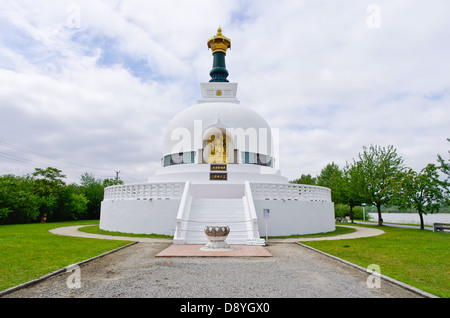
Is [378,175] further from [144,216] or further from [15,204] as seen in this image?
[15,204]

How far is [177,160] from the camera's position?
20.8 m

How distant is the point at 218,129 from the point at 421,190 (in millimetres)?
15489

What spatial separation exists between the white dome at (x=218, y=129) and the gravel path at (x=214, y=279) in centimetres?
1251

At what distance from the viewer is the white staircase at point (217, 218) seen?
1220 centimetres

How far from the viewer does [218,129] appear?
20.9 metres

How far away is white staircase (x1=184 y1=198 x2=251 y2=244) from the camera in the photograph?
40.0ft

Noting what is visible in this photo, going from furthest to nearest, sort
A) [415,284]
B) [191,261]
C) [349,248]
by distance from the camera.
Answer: [349,248], [191,261], [415,284]

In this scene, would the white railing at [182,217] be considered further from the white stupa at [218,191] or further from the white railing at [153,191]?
the white railing at [153,191]

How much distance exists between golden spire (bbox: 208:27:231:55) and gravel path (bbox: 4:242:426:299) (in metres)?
24.8

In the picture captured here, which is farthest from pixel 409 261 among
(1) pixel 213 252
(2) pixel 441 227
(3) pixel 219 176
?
(2) pixel 441 227
